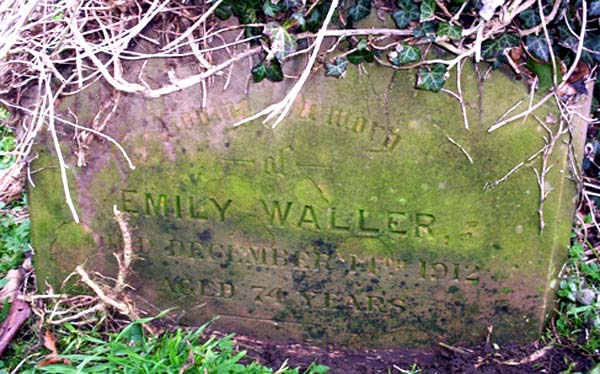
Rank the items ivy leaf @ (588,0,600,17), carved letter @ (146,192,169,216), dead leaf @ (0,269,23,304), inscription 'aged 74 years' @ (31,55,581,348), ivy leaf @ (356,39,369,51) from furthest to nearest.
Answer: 1. dead leaf @ (0,269,23,304)
2. carved letter @ (146,192,169,216)
3. inscription 'aged 74 years' @ (31,55,581,348)
4. ivy leaf @ (356,39,369,51)
5. ivy leaf @ (588,0,600,17)

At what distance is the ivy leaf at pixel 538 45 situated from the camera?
2.05 metres

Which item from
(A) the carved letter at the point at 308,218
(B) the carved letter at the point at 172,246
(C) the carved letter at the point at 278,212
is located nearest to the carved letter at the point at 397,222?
(A) the carved letter at the point at 308,218

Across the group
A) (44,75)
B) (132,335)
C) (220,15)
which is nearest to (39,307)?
(132,335)

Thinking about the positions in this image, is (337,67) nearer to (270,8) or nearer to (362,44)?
(362,44)

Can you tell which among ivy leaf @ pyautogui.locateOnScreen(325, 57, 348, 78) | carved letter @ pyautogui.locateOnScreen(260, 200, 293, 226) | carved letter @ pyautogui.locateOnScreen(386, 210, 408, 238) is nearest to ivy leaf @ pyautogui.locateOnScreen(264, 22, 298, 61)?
ivy leaf @ pyautogui.locateOnScreen(325, 57, 348, 78)

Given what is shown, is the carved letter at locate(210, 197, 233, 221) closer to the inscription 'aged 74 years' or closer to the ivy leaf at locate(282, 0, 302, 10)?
the inscription 'aged 74 years'

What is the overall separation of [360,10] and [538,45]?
23.2 inches

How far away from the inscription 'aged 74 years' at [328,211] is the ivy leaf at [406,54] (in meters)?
0.07

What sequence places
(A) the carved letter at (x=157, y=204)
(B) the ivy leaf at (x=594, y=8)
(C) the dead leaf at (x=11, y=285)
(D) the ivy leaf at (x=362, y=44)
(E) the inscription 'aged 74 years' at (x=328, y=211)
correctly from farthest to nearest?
1. (C) the dead leaf at (x=11, y=285)
2. (A) the carved letter at (x=157, y=204)
3. (E) the inscription 'aged 74 years' at (x=328, y=211)
4. (D) the ivy leaf at (x=362, y=44)
5. (B) the ivy leaf at (x=594, y=8)

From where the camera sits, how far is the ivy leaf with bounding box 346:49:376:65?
2.12 m

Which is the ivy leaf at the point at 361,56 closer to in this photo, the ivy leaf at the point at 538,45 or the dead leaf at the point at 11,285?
the ivy leaf at the point at 538,45

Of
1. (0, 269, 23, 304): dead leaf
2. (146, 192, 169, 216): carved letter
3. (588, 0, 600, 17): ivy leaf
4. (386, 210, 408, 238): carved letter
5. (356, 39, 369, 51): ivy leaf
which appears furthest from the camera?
(0, 269, 23, 304): dead leaf

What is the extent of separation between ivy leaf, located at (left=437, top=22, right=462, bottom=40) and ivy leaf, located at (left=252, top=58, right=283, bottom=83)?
54 centimetres

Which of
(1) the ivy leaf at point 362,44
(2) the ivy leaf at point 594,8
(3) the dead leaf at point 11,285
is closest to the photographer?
(2) the ivy leaf at point 594,8
